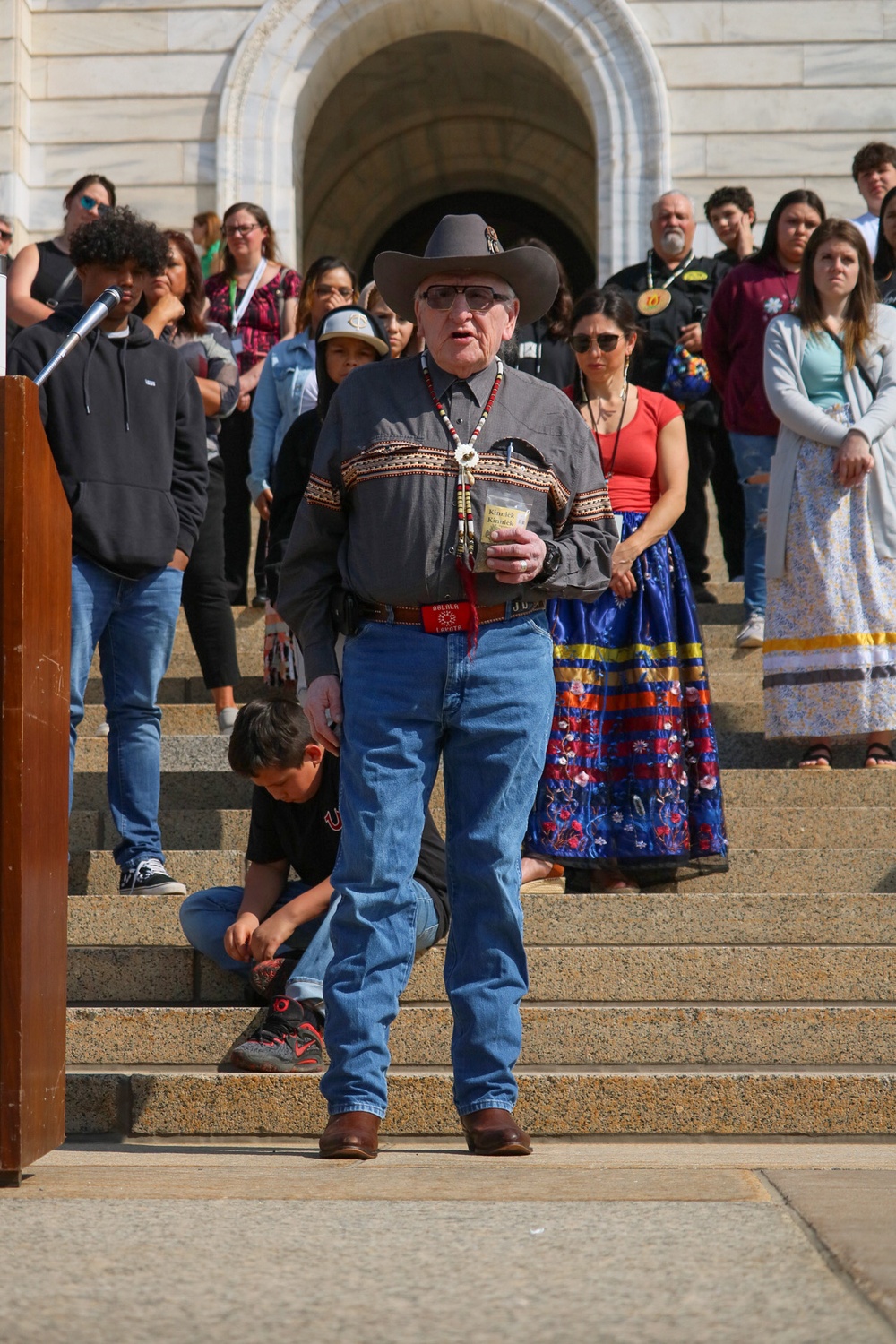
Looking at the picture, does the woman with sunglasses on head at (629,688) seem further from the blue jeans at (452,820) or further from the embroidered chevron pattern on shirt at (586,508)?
the blue jeans at (452,820)

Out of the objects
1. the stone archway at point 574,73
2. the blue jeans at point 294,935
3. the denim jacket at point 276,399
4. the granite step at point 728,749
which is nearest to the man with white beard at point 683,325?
the granite step at point 728,749

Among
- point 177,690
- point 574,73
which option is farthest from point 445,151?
point 177,690

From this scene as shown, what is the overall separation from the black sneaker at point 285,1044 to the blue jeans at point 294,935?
5 cm

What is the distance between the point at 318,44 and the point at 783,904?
963 cm

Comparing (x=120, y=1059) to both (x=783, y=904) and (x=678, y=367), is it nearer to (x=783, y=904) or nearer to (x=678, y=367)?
(x=783, y=904)

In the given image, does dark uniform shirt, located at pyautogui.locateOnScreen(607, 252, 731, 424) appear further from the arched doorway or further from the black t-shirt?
the arched doorway

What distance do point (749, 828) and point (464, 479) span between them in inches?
105

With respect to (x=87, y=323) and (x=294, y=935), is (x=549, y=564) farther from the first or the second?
(x=294, y=935)

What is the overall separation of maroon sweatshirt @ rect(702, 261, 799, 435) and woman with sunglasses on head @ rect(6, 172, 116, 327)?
2.84 metres

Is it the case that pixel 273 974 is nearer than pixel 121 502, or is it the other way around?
pixel 273 974

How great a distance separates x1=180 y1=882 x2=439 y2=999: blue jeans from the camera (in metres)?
4.11

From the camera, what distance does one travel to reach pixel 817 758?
6184 mm

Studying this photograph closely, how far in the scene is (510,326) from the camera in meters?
3.61

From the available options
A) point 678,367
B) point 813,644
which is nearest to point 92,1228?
point 813,644
